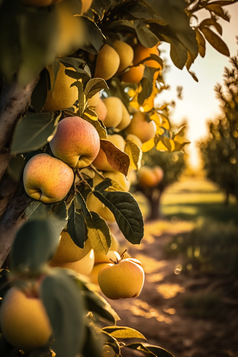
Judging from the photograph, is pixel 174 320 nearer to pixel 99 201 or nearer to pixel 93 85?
pixel 99 201

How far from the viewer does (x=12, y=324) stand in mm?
376

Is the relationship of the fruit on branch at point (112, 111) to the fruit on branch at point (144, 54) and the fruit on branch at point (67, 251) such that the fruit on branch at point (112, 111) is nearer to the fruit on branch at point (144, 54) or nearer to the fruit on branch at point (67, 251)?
the fruit on branch at point (144, 54)

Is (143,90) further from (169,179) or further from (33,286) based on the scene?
(169,179)

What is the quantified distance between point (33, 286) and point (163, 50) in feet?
4.88

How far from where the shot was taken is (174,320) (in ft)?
10.7

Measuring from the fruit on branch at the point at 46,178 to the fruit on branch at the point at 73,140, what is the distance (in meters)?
0.02

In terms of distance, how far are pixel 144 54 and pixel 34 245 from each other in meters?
0.66

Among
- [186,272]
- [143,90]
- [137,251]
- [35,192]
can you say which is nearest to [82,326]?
[35,192]

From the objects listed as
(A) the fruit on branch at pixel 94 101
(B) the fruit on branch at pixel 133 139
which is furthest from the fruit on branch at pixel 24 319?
(B) the fruit on branch at pixel 133 139

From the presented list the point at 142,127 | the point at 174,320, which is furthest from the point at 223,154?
the point at 142,127

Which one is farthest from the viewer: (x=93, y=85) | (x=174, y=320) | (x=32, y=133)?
(x=174, y=320)

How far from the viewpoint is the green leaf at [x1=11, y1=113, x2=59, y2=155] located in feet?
1.33

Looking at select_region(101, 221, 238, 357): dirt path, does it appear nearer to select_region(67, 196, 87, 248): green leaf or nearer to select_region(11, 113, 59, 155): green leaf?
select_region(67, 196, 87, 248): green leaf

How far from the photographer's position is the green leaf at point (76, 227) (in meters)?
0.56
